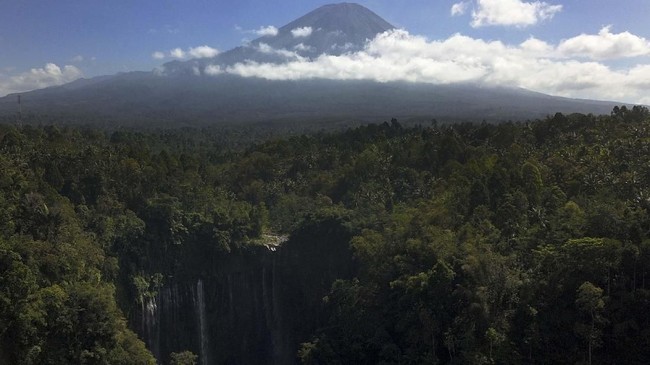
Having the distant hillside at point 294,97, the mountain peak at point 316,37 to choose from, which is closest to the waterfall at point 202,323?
the distant hillside at point 294,97

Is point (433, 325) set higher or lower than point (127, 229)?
lower

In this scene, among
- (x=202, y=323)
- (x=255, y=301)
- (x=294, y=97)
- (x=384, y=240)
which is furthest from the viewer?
(x=294, y=97)

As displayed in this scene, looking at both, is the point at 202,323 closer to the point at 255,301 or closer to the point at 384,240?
the point at 255,301

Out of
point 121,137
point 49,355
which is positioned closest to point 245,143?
point 121,137

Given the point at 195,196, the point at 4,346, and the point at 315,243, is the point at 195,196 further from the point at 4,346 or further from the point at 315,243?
the point at 4,346

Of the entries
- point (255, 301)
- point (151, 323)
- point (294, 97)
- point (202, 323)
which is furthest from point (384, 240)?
point (294, 97)

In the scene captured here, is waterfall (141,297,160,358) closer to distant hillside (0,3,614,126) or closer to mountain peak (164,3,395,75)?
distant hillside (0,3,614,126)

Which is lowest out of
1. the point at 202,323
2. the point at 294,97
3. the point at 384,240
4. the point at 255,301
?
the point at 202,323
